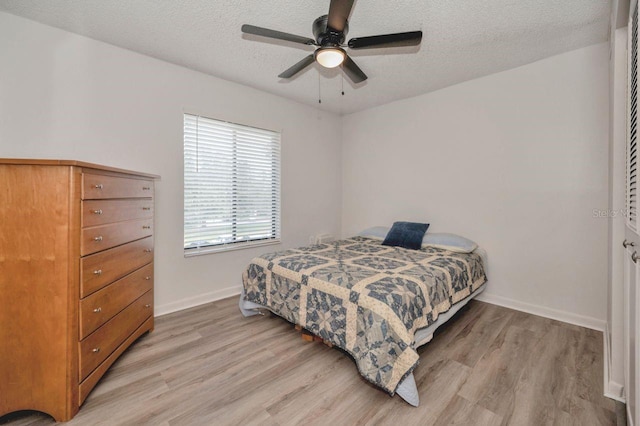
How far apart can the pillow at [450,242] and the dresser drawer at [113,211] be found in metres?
2.86

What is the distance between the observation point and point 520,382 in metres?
1.73

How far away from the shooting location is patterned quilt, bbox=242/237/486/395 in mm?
1608

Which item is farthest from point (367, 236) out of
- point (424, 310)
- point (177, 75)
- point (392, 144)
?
point (177, 75)

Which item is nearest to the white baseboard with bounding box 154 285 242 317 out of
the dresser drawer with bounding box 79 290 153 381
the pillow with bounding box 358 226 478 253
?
the dresser drawer with bounding box 79 290 153 381

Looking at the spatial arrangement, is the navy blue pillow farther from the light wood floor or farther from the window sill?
the window sill

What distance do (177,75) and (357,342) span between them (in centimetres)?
306

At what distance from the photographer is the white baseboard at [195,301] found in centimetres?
275

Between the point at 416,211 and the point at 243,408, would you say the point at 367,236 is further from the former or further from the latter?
the point at 243,408

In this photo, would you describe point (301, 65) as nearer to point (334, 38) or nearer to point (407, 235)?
point (334, 38)

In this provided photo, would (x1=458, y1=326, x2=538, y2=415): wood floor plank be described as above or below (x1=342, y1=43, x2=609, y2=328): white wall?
below

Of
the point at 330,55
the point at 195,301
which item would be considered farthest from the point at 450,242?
the point at 195,301

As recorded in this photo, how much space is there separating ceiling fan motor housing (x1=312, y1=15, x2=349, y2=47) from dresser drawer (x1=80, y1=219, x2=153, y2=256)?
188cm

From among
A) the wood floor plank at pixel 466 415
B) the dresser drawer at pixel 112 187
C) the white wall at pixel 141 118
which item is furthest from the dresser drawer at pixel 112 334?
the wood floor plank at pixel 466 415

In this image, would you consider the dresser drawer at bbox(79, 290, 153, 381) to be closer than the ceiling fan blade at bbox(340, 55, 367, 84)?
Yes
